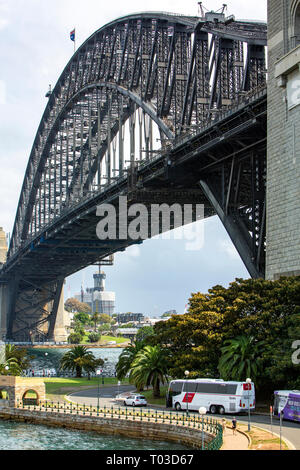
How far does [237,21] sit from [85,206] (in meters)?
41.1

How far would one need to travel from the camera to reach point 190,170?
218ft

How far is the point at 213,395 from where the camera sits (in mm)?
48219

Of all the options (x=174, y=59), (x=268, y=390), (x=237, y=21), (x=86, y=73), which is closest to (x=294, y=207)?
(x=268, y=390)

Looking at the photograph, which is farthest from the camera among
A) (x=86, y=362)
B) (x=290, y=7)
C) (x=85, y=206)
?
(x=85, y=206)

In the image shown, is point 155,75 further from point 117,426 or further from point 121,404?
point 117,426

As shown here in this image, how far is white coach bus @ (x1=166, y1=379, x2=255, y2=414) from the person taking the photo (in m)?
46.3

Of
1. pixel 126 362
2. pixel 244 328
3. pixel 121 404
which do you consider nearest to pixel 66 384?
pixel 126 362

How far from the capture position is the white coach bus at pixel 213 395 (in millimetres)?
46312

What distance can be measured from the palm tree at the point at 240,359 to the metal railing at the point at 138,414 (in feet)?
12.4

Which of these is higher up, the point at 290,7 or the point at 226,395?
the point at 290,7

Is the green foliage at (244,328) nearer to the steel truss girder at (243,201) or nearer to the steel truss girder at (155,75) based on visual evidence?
the steel truss girder at (243,201)

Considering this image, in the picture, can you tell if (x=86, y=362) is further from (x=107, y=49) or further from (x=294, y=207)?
(x=107, y=49)
